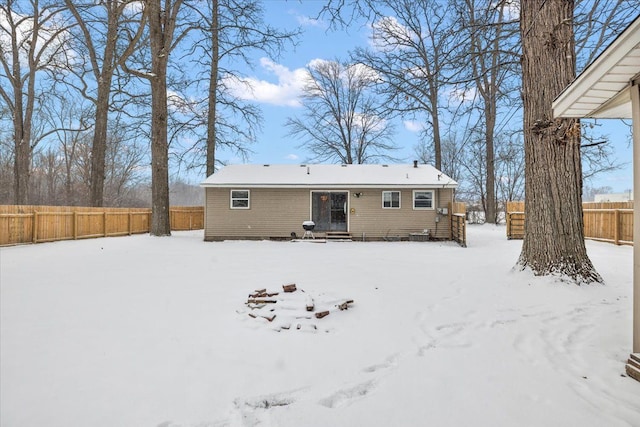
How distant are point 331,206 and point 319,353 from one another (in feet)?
35.9

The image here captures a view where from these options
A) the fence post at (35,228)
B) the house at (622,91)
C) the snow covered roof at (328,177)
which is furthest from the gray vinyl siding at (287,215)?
the house at (622,91)

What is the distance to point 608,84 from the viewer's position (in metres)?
2.85

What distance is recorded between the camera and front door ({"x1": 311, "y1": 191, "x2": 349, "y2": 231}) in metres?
13.6

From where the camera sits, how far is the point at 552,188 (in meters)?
4.91

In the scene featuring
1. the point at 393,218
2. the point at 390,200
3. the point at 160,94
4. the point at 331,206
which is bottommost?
the point at 393,218

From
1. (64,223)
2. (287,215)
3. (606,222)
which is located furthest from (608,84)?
(64,223)

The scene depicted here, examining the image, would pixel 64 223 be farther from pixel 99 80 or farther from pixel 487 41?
pixel 487 41

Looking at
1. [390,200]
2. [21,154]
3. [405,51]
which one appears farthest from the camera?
[21,154]

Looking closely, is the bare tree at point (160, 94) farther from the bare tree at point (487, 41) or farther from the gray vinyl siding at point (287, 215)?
the bare tree at point (487, 41)

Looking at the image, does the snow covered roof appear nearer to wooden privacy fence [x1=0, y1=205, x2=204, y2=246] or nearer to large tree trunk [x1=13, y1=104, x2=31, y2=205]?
wooden privacy fence [x1=0, y1=205, x2=204, y2=246]

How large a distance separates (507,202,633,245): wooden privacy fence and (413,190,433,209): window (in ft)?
10.00

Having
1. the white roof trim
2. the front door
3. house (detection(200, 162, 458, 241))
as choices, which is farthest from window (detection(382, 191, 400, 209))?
the white roof trim

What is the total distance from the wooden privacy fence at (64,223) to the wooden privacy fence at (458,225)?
46.4ft

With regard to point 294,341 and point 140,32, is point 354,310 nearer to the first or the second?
point 294,341
